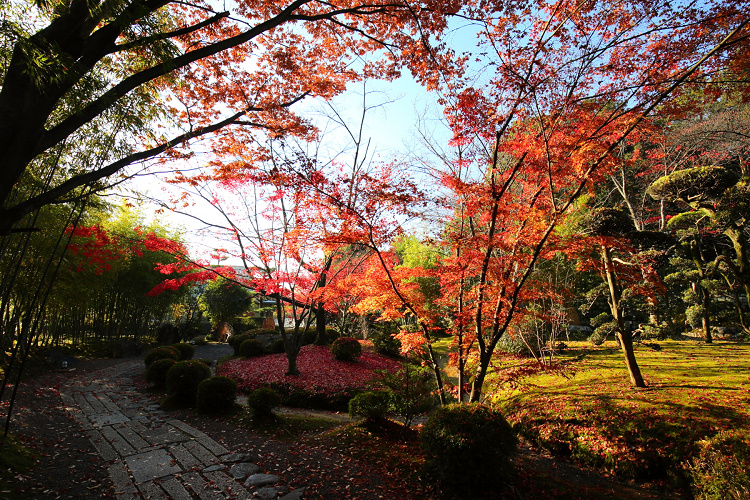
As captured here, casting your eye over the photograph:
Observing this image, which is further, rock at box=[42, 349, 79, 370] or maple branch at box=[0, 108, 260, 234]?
rock at box=[42, 349, 79, 370]

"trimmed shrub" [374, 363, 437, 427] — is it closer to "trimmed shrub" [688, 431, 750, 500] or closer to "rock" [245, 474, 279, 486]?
"rock" [245, 474, 279, 486]

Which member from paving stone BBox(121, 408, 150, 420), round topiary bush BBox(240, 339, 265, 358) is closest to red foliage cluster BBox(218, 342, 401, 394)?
round topiary bush BBox(240, 339, 265, 358)

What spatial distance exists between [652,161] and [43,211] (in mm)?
20588

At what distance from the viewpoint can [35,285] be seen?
8.36 m

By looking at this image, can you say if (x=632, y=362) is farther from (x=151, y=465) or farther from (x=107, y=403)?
(x=107, y=403)

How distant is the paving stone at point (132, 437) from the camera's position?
462 centimetres

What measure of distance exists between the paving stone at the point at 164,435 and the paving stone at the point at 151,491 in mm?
1277

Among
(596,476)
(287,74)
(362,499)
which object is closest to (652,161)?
(596,476)

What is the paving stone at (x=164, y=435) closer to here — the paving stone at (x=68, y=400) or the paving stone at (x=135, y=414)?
the paving stone at (x=135, y=414)

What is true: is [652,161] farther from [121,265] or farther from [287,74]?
[121,265]

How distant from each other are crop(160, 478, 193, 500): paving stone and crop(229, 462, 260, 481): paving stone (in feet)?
1.68

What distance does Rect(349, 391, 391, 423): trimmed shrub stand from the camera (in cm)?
528


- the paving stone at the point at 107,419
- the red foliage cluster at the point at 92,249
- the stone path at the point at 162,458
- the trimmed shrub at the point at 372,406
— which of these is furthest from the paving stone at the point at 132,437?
the red foliage cluster at the point at 92,249

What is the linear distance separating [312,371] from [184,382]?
3.69m
